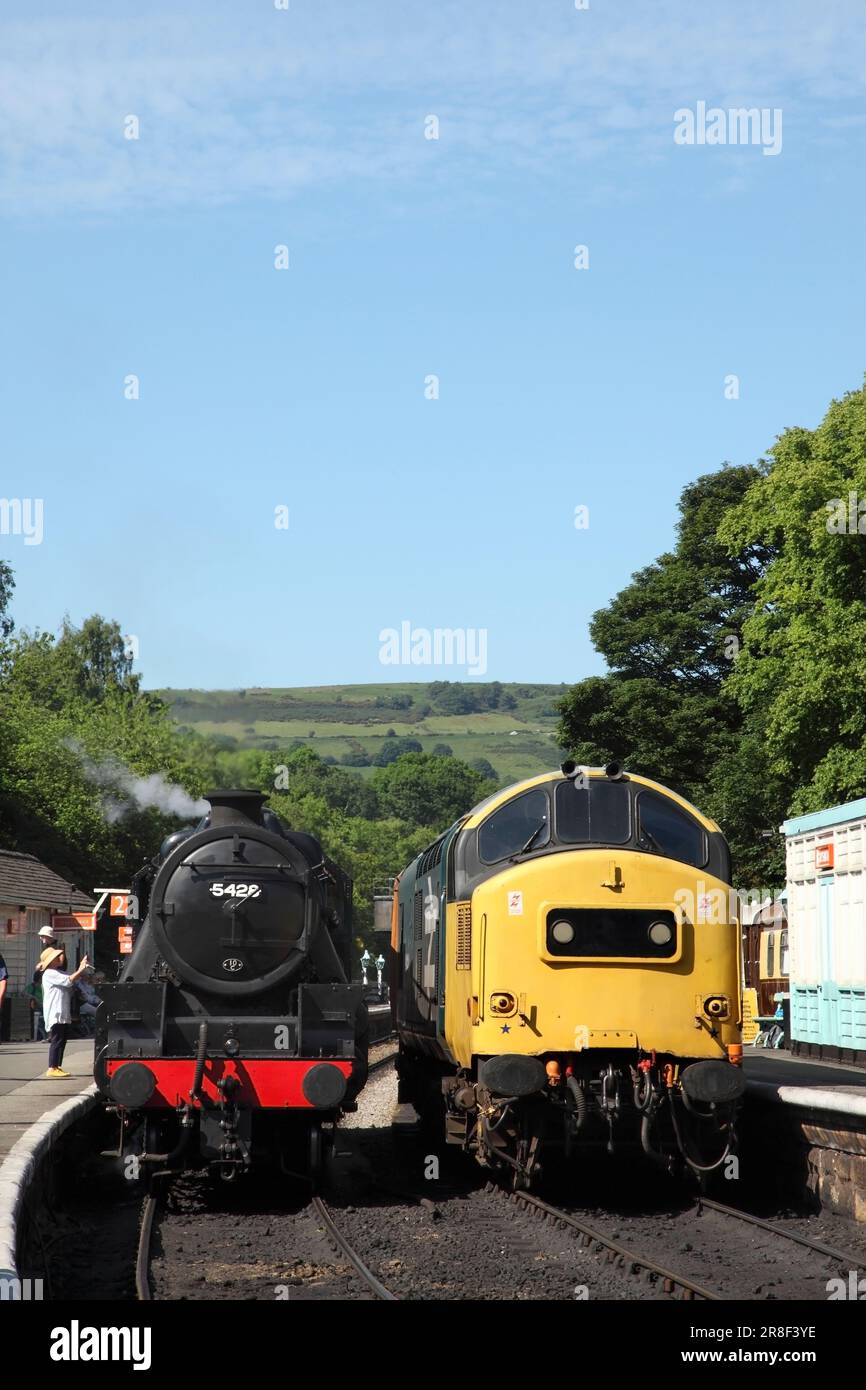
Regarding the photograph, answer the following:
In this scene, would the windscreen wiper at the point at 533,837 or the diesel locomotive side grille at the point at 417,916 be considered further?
the diesel locomotive side grille at the point at 417,916

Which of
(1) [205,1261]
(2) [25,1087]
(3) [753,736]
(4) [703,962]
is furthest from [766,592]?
(1) [205,1261]

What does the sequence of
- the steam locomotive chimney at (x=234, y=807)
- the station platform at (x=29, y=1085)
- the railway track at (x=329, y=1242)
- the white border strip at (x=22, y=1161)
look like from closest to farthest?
the white border strip at (x=22, y=1161) < the railway track at (x=329, y=1242) < the steam locomotive chimney at (x=234, y=807) < the station platform at (x=29, y=1085)

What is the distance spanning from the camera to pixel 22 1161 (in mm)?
11742

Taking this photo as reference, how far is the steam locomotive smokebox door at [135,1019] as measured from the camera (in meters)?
13.2

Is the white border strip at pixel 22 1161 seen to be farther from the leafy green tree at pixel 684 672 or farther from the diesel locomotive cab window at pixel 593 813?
the leafy green tree at pixel 684 672

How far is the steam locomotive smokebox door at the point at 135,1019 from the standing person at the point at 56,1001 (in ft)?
23.9

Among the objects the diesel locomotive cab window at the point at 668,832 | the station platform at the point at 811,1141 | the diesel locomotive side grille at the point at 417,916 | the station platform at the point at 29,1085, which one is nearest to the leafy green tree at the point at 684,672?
the station platform at the point at 29,1085

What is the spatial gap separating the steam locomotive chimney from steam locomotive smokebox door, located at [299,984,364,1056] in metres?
A: 1.58

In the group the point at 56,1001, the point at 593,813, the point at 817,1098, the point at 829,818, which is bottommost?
the point at 817,1098

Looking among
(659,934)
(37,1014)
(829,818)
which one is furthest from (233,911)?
(37,1014)

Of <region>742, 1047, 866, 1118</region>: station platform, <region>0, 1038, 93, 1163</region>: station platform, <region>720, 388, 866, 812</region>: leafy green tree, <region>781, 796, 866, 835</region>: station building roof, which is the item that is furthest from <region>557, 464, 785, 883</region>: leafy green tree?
<region>0, 1038, 93, 1163</region>: station platform

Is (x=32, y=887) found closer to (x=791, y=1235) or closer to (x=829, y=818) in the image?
(x=829, y=818)

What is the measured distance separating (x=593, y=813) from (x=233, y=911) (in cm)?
308

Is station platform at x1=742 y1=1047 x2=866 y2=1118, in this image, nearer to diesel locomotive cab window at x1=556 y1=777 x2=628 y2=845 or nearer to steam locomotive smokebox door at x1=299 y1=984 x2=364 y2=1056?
diesel locomotive cab window at x1=556 y1=777 x2=628 y2=845
